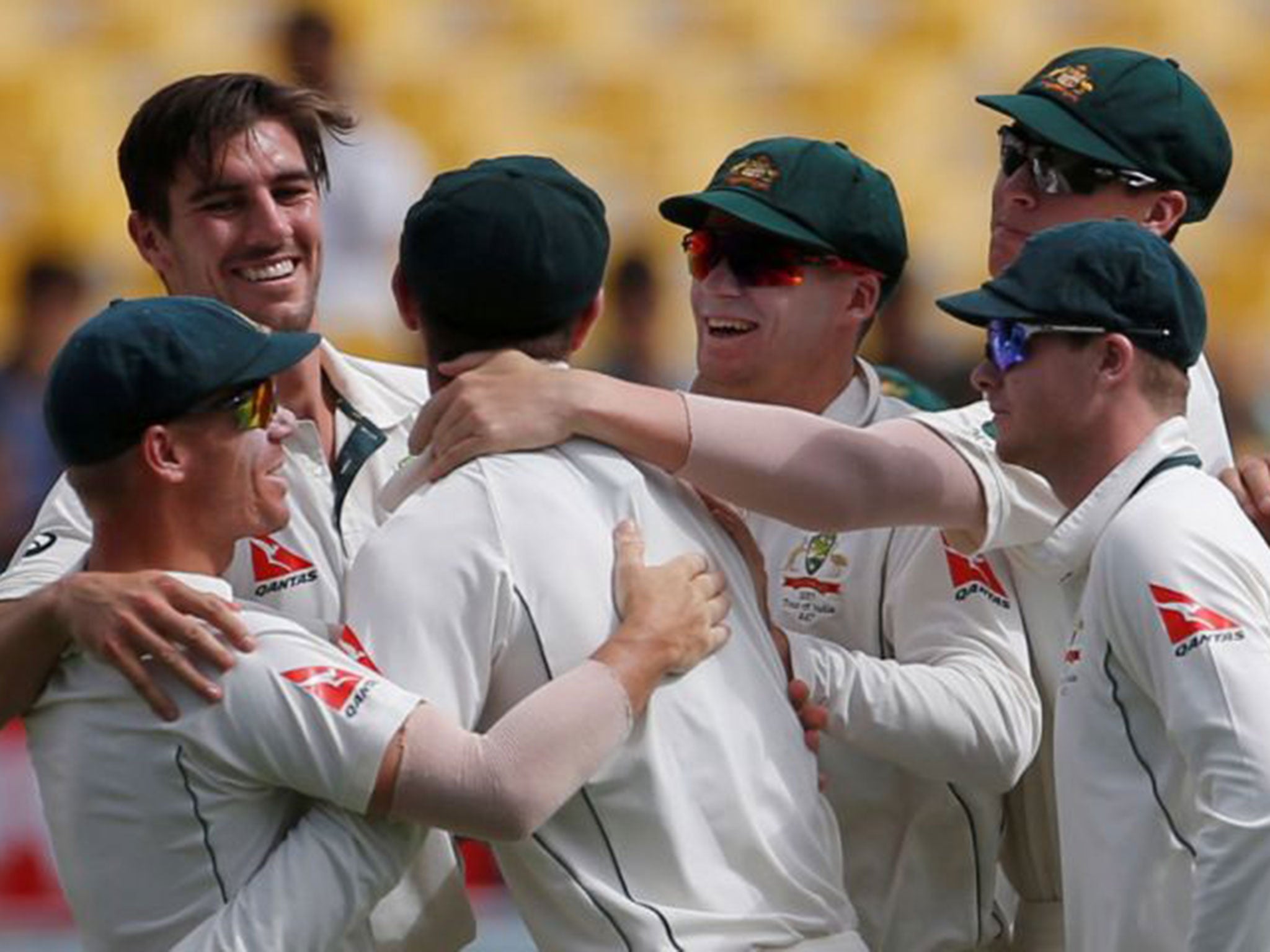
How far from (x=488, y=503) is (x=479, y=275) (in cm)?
29

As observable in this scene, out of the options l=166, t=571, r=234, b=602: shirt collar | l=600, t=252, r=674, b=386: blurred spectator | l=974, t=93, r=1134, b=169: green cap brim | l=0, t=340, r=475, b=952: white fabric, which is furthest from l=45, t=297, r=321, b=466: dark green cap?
l=600, t=252, r=674, b=386: blurred spectator

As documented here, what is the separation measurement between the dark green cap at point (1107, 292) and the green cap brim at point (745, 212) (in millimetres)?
568

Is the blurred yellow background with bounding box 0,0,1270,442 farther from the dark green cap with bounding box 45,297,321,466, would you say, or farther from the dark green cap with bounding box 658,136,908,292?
the dark green cap with bounding box 45,297,321,466

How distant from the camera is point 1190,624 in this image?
10.7ft

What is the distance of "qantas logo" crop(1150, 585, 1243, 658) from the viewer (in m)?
3.25

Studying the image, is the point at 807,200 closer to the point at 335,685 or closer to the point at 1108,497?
the point at 1108,497

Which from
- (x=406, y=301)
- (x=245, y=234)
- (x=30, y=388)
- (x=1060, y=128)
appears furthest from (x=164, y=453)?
(x=30, y=388)

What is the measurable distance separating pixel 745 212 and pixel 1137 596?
42.5 inches

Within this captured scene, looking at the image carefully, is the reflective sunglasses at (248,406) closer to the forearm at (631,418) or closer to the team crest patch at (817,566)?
the forearm at (631,418)

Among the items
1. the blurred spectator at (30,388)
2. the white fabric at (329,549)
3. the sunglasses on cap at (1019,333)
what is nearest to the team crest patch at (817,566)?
the sunglasses on cap at (1019,333)

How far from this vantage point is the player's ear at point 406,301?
133 inches

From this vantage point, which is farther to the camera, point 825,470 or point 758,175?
point 758,175

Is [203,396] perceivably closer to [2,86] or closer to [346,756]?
[346,756]

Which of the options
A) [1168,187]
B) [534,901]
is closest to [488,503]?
[534,901]
